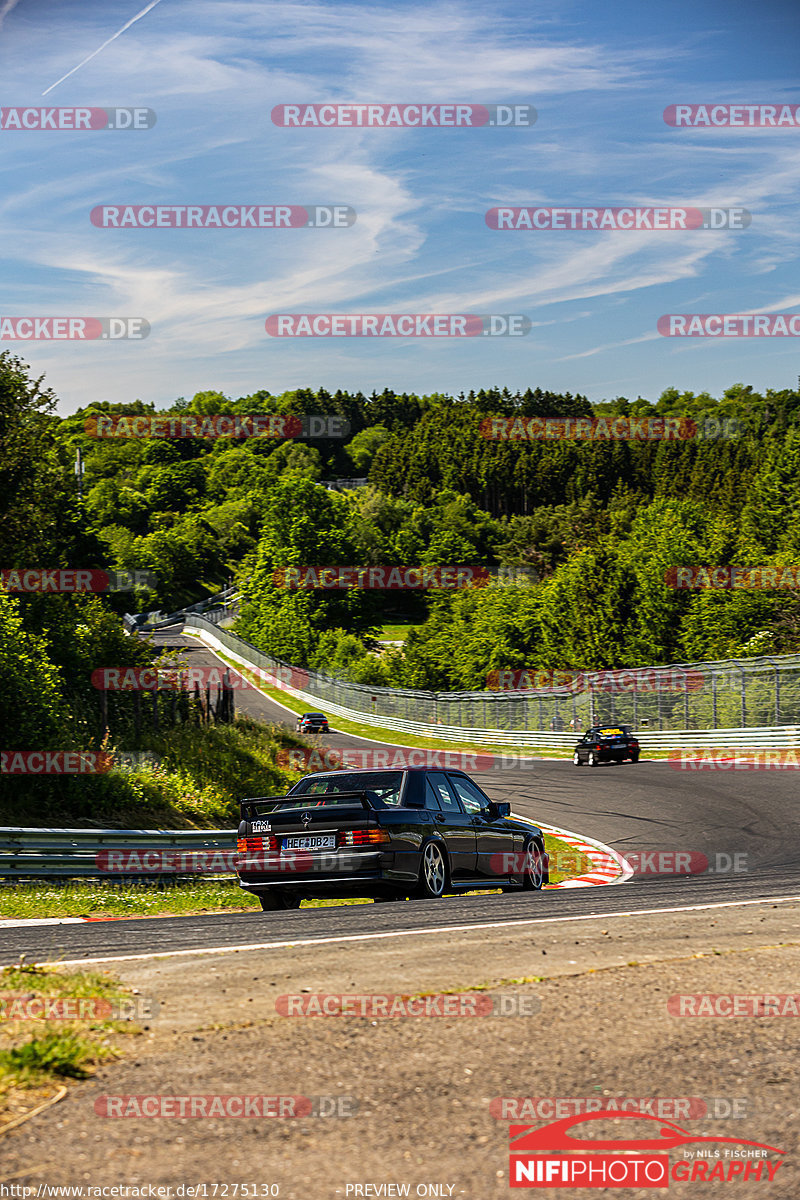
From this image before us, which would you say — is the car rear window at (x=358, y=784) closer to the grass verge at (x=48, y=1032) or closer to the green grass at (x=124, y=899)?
the green grass at (x=124, y=899)

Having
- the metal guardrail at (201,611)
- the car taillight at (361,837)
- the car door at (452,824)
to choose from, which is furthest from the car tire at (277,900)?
the metal guardrail at (201,611)

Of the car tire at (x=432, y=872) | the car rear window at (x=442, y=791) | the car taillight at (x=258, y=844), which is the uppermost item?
the car rear window at (x=442, y=791)

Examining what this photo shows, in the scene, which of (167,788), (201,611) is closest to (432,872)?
(167,788)

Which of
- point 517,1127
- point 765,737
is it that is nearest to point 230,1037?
point 517,1127

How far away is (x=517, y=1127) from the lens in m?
3.84

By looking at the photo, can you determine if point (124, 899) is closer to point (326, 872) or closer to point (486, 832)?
point (326, 872)

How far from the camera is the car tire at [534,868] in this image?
1273 cm

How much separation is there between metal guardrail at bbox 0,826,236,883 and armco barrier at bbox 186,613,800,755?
2143 cm

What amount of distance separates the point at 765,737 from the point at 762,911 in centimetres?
2532

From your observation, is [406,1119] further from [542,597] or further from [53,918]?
[542,597]

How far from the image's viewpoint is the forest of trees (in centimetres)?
2481

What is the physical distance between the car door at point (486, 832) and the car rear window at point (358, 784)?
0.97 metres

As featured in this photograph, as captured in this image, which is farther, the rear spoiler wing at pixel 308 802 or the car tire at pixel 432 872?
the car tire at pixel 432 872

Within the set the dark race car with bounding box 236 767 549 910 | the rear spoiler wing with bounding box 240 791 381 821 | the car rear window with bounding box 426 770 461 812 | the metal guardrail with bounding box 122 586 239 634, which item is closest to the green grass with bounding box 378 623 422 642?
the metal guardrail with bounding box 122 586 239 634
